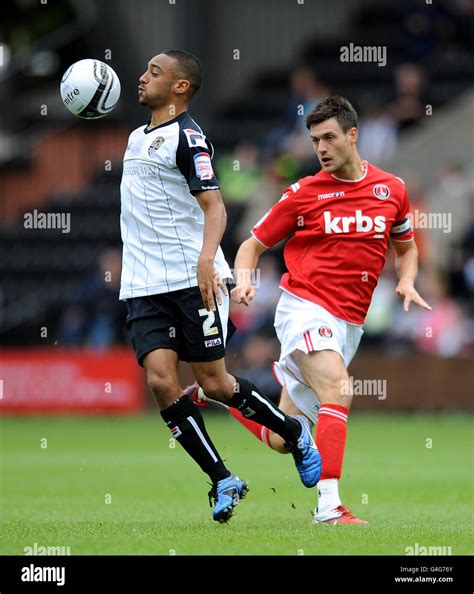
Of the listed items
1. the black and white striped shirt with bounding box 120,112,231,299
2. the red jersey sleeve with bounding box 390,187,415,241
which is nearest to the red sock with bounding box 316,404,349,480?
the black and white striped shirt with bounding box 120,112,231,299

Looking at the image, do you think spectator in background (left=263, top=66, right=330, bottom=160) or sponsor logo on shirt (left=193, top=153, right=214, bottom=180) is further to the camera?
spectator in background (left=263, top=66, right=330, bottom=160)

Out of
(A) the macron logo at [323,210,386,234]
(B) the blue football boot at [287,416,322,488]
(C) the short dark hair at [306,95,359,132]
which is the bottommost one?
(B) the blue football boot at [287,416,322,488]

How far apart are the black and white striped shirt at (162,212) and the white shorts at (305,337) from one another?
0.67m

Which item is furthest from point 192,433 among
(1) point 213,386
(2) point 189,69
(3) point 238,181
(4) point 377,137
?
(3) point 238,181

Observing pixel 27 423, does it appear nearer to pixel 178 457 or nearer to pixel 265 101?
pixel 178 457

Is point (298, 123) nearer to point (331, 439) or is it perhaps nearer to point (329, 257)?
point (329, 257)

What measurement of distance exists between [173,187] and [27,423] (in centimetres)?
1095

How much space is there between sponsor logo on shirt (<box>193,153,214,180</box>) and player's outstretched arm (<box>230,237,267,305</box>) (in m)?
0.71

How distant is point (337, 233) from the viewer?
332 inches

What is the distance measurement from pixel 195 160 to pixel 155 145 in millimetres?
309

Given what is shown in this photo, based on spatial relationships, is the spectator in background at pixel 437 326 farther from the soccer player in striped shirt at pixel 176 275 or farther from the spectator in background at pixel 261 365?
the soccer player in striped shirt at pixel 176 275

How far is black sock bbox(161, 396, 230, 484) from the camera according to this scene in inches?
311

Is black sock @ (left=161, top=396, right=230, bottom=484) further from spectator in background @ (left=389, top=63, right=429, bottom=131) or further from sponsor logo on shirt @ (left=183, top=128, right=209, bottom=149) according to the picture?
spectator in background @ (left=389, top=63, right=429, bottom=131)

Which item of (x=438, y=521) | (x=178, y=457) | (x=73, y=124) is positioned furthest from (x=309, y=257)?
(x=73, y=124)
